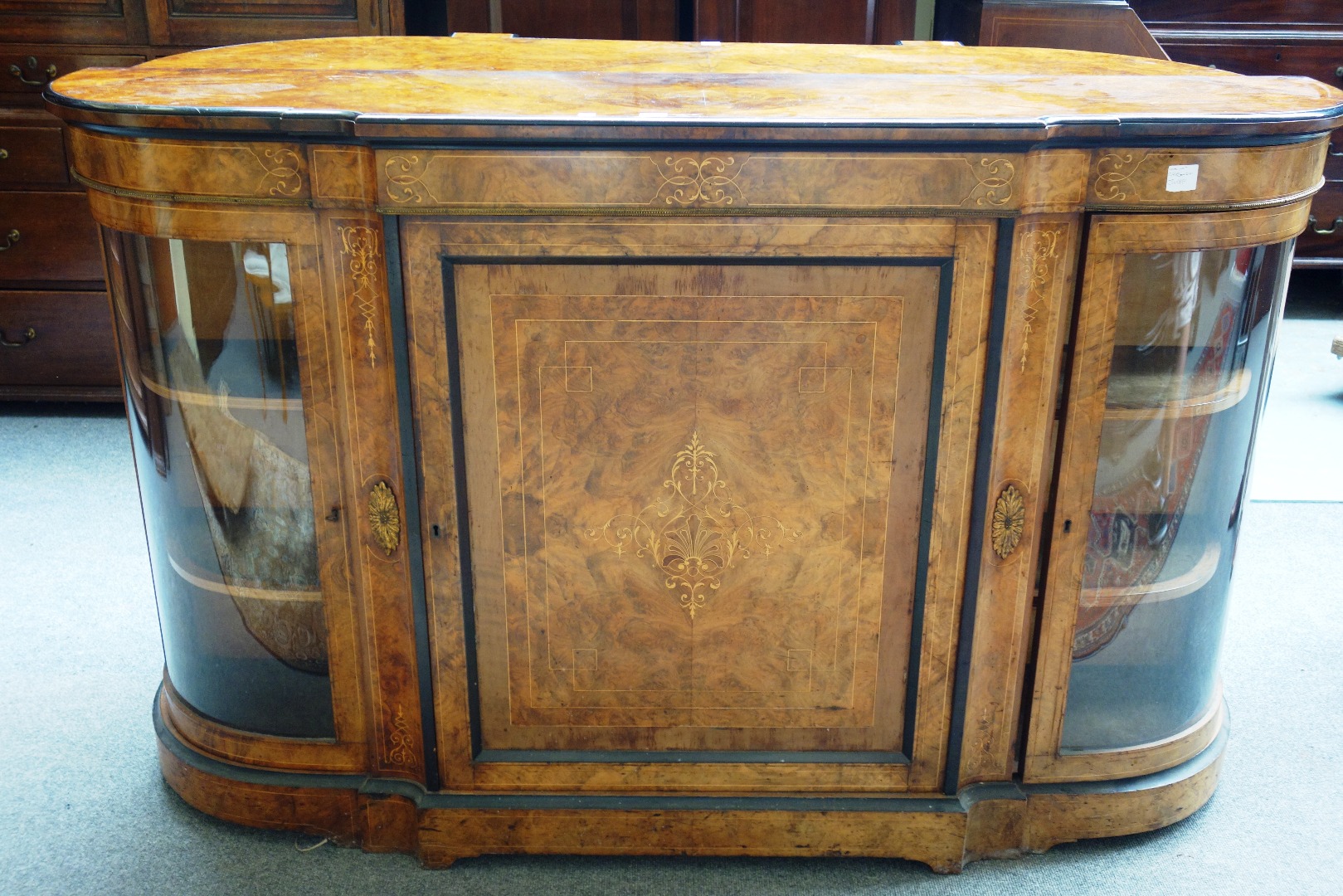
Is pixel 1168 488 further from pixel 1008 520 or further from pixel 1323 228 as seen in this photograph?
pixel 1323 228

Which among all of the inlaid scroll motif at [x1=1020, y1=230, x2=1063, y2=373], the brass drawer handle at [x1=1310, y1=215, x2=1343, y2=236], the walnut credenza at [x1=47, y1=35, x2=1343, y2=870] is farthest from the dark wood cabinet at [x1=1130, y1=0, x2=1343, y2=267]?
the inlaid scroll motif at [x1=1020, y1=230, x2=1063, y2=373]

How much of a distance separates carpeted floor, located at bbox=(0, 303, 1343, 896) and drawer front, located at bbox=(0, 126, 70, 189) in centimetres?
101

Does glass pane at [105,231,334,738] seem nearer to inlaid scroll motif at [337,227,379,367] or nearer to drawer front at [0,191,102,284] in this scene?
inlaid scroll motif at [337,227,379,367]

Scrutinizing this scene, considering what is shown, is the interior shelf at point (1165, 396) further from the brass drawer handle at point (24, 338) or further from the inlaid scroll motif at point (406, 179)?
the brass drawer handle at point (24, 338)

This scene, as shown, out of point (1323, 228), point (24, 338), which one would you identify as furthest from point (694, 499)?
point (1323, 228)

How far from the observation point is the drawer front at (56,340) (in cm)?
316

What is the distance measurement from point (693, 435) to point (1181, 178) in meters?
0.70

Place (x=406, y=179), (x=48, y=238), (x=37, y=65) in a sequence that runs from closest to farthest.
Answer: (x=406, y=179) < (x=37, y=65) < (x=48, y=238)

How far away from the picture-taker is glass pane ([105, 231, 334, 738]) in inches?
61.3

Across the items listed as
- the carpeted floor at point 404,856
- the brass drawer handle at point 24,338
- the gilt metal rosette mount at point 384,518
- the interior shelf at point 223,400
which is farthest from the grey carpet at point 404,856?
the brass drawer handle at point 24,338

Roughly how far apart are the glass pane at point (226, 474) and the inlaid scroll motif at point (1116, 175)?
1.05 meters

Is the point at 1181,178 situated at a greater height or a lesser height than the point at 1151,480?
greater

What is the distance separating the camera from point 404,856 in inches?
69.6

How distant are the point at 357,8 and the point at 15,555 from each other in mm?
1512
